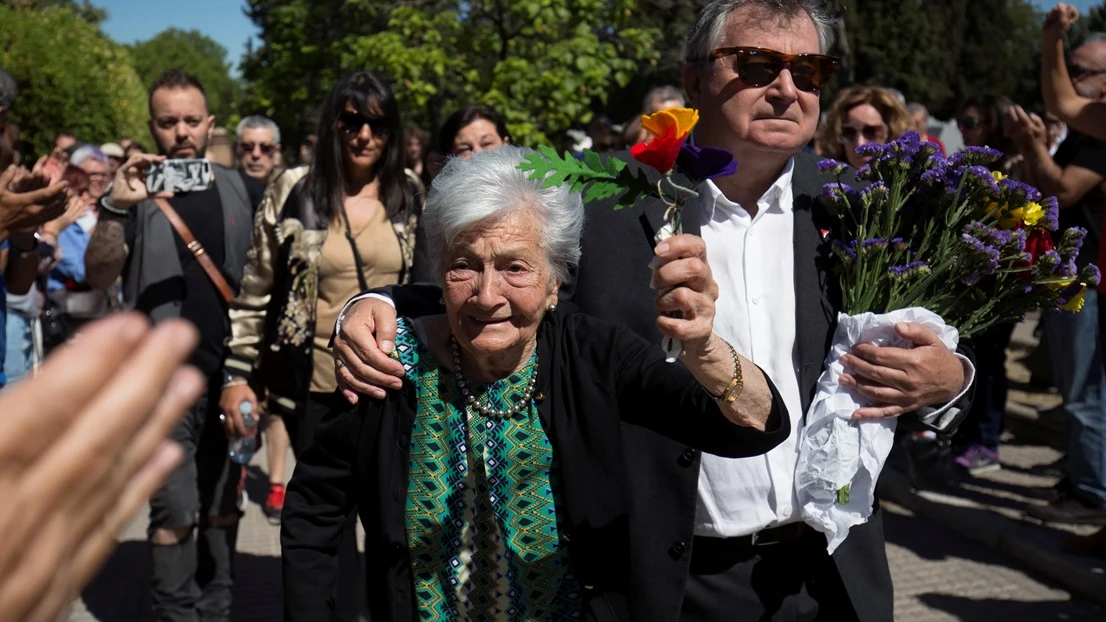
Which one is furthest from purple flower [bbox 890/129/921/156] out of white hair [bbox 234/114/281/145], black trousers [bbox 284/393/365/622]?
white hair [bbox 234/114/281/145]

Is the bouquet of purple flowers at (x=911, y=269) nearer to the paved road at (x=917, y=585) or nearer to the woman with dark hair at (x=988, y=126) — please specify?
the paved road at (x=917, y=585)

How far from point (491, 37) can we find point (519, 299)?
25.5ft

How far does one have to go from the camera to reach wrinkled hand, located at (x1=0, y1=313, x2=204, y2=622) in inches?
31.0

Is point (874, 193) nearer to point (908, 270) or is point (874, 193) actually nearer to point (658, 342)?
point (908, 270)

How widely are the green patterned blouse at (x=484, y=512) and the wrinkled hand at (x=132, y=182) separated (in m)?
2.60

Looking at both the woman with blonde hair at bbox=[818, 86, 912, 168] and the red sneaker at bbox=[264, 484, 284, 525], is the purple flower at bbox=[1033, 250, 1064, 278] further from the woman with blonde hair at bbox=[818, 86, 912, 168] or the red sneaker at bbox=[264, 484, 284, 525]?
the red sneaker at bbox=[264, 484, 284, 525]

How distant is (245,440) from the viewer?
433 cm

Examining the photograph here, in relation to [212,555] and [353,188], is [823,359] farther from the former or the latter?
[212,555]

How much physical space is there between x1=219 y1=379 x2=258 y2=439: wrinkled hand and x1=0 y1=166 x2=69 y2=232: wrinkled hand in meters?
0.97

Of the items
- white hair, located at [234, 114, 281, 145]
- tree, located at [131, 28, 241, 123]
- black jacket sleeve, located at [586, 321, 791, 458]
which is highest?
tree, located at [131, 28, 241, 123]

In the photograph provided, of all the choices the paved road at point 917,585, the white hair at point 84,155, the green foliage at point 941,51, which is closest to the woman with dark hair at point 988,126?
the paved road at point 917,585

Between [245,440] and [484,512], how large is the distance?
6.98 feet

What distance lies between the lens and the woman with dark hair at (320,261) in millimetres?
4301

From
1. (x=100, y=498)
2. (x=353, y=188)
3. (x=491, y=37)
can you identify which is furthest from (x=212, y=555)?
(x=491, y=37)
